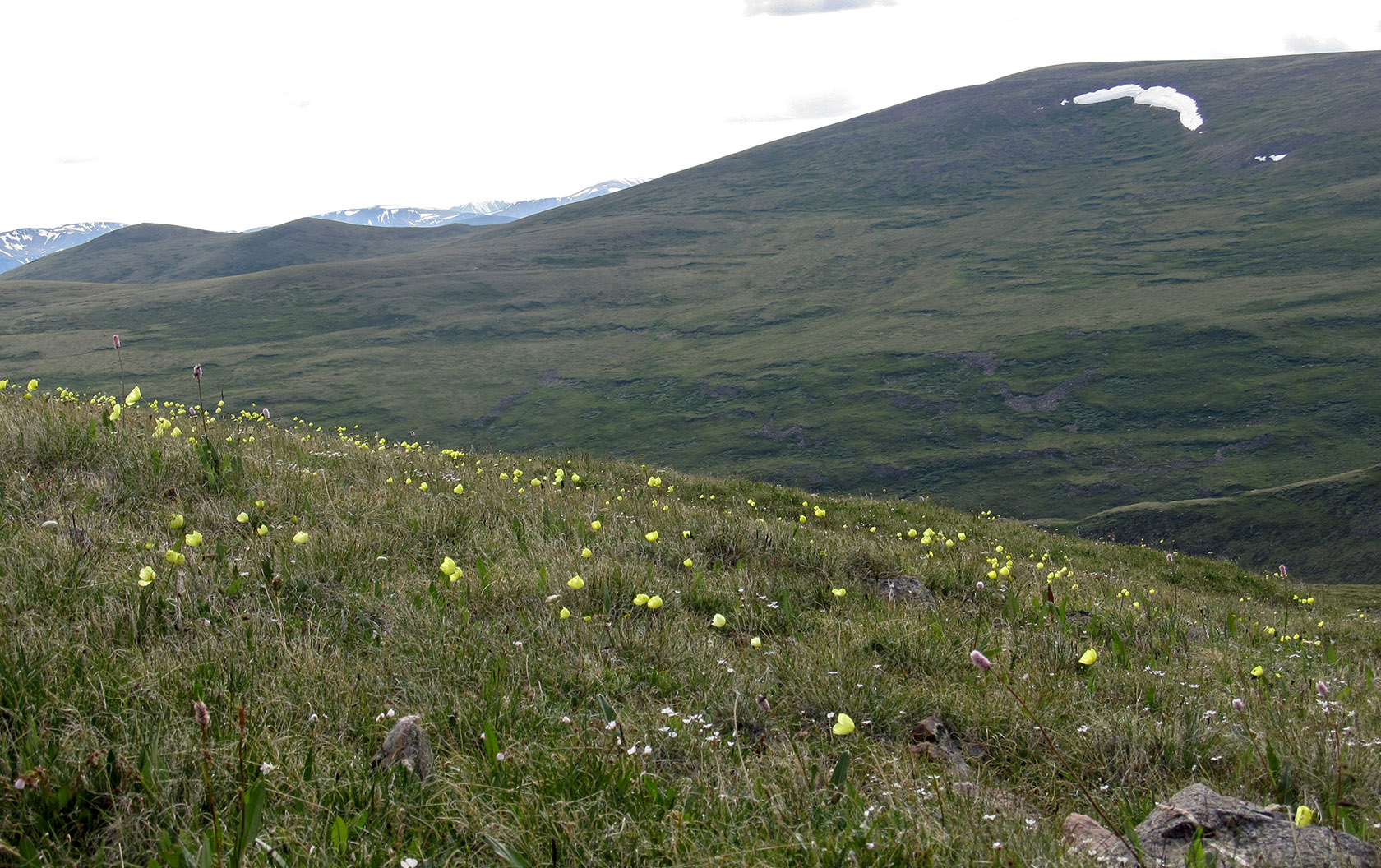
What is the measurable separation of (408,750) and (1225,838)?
121 inches

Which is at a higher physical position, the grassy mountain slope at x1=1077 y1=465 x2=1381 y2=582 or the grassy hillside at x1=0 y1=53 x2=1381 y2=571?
the grassy hillside at x1=0 y1=53 x2=1381 y2=571

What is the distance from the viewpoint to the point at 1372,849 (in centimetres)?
273

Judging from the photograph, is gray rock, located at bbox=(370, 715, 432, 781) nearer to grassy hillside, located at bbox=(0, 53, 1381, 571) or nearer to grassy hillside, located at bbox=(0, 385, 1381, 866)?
Result: grassy hillside, located at bbox=(0, 385, 1381, 866)

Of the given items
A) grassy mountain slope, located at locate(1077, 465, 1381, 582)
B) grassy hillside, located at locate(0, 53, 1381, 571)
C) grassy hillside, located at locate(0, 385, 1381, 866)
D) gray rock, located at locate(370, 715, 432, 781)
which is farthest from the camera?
grassy hillside, located at locate(0, 53, 1381, 571)

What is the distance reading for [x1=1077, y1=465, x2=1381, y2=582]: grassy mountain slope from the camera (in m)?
69.0

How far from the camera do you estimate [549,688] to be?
3842mm

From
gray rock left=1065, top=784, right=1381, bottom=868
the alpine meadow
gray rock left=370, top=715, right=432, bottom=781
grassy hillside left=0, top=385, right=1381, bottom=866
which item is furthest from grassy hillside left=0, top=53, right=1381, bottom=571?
gray rock left=370, top=715, right=432, bottom=781

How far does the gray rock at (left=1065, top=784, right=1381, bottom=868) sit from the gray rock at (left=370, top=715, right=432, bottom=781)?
7.96ft

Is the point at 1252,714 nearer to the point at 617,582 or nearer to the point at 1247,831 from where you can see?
the point at 1247,831

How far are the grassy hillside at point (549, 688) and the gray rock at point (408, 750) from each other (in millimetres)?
99

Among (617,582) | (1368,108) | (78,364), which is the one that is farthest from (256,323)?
(1368,108)

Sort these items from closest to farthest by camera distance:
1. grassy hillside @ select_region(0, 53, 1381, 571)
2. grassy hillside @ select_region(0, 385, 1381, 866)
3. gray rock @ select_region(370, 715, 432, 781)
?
grassy hillside @ select_region(0, 385, 1381, 866) < gray rock @ select_region(370, 715, 432, 781) < grassy hillside @ select_region(0, 53, 1381, 571)

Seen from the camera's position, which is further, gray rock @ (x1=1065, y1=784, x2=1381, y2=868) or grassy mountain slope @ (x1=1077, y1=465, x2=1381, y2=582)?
grassy mountain slope @ (x1=1077, y1=465, x2=1381, y2=582)

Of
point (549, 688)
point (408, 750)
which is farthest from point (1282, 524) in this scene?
point (408, 750)
